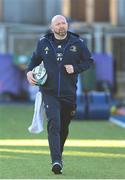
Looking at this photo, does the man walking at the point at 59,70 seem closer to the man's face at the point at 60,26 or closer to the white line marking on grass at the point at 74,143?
the man's face at the point at 60,26

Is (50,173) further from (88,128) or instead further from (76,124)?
(76,124)

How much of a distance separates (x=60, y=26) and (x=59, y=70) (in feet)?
1.73

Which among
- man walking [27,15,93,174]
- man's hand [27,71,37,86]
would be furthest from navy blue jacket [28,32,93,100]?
man's hand [27,71,37,86]

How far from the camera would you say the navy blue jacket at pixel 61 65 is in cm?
873

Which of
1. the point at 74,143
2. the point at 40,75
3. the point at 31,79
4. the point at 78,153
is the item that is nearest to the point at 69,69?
the point at 40,75

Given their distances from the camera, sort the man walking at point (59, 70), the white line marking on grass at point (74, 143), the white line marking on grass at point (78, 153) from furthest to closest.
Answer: the white line marking on grass at point (74, 143)
the white line marking on grass at point (78, 153)
the man walking at point (59, 70)

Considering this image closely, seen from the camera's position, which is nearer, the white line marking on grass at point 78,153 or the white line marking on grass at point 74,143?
the white line marking on grass at point 78,153

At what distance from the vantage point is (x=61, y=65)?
873 cm

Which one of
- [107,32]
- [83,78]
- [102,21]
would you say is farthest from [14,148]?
[102,21]

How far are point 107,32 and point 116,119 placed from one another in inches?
439

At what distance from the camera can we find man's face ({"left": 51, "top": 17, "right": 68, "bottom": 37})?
866cm

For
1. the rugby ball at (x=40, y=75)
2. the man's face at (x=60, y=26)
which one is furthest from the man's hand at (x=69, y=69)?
the man's face at (x=60, y=26)

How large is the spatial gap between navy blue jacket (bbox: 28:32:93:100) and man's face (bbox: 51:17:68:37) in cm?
16

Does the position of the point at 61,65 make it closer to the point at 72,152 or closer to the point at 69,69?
the point at 69,69
